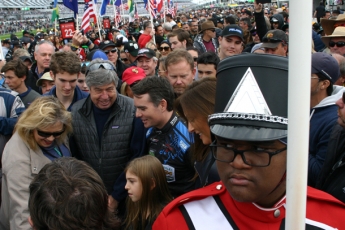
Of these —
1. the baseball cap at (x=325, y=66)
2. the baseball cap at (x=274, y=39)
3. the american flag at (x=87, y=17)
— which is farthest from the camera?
the american flag at (x=87, y=17)

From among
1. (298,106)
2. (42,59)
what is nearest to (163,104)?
(298,106)

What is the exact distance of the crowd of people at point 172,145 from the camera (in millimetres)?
1310

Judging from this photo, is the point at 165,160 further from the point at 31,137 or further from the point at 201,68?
the point at 201,68

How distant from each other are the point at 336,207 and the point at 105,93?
2.45m

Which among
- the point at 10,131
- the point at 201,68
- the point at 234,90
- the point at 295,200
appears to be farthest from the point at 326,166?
the point at 10,131

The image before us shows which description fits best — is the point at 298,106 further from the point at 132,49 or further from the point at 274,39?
the point at 132,49

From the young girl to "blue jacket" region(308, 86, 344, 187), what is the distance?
108 centimetres

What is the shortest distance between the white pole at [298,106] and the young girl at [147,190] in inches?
80.6

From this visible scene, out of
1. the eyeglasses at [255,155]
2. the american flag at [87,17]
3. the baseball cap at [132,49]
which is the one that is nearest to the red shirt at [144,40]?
the american flag at [87,17]

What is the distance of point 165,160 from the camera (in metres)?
3.08

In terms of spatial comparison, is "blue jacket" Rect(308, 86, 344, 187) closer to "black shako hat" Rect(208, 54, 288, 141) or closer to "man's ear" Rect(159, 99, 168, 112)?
"man's ear" Rect(159, 99, 168, 112)

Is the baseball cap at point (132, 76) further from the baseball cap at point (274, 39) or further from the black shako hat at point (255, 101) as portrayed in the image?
the black shako hat at point (255, 101)

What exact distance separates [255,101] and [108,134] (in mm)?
2373

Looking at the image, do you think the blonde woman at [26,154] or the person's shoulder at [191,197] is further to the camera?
the blonde woman at [26,154]
